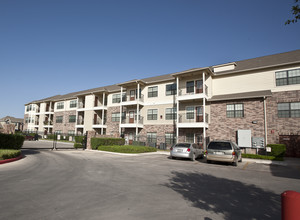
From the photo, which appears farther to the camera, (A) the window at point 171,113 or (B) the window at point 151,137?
(B) the window at point 151,137

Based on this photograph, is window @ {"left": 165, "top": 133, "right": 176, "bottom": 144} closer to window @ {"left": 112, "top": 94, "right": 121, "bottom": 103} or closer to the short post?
window @ {"left": 112, "top": 94, "right": 121, "bottom": 103}

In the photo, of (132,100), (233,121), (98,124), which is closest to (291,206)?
(233,121)

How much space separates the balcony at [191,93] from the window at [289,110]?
7.37 meters

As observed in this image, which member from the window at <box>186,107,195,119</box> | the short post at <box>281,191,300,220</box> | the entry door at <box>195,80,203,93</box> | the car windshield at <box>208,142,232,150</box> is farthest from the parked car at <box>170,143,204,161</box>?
the short post at <box>281,191,300,220</box>

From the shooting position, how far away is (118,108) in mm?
31625

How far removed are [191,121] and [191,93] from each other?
3.51 meters

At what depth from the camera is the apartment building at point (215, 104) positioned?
1886 cm

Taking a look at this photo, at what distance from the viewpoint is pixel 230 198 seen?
5.84 m

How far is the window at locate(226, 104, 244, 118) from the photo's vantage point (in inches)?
814

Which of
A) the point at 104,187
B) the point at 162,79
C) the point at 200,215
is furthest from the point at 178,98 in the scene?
the point at 200,215

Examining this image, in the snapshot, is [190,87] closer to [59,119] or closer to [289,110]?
[289,110]

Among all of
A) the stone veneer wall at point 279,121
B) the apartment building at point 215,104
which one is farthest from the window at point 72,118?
the stone veneer wall at point 279,121

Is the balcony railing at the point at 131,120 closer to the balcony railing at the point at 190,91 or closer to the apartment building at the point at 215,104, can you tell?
the apartment building at the point at 215,104

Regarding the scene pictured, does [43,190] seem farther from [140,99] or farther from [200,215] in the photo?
[140,99]
